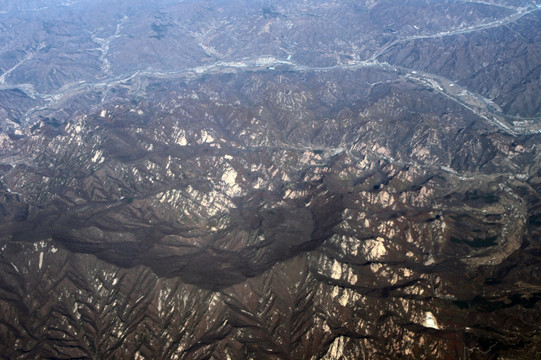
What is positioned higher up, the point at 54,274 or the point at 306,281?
the point at 306,281

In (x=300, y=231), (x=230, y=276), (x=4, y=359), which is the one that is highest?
(x=300, y=231)

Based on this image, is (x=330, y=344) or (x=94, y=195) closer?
(x=330, y=344)

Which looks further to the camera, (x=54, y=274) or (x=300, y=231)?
(x=300, y=231)

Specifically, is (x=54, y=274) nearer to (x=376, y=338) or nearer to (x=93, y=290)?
(x=93, y=290)

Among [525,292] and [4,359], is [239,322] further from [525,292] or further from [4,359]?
[525,292]

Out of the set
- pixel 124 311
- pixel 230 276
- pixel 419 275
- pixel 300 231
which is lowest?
pixel 124 311

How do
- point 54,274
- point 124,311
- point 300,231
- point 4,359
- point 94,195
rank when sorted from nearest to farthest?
point 4,359
point 124,311
point 54,274
point 300,231
point 94,195

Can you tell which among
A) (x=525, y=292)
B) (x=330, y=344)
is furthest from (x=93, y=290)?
(x=525, y=292)

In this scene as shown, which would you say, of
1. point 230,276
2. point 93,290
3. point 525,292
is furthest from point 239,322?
point 525,292

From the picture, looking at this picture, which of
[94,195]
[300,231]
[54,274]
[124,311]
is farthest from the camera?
[94,195]
